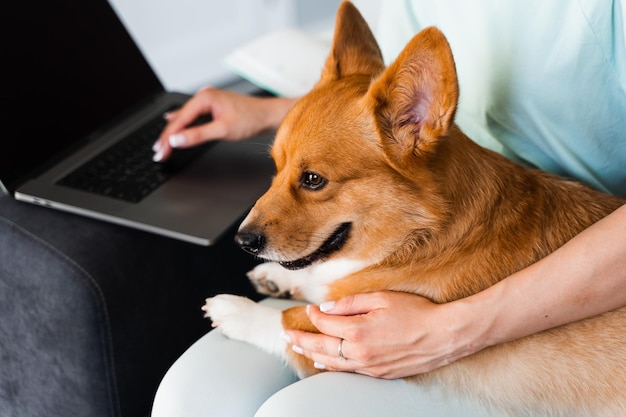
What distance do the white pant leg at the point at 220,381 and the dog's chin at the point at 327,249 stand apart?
6.7 inches

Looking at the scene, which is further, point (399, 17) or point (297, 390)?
point (399, 17)

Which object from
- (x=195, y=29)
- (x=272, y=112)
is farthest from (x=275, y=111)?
(x=195, y=29)

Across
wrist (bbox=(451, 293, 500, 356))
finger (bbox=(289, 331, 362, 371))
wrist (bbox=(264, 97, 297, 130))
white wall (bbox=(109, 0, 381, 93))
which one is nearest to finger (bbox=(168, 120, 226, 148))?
wrist (bbox=(264, 97, 297, 130))

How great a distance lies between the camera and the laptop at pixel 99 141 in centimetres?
143

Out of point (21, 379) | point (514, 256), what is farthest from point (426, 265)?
point (21, 379)

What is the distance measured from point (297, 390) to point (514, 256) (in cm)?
42

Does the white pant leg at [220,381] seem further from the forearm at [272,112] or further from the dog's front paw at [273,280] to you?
the forearm at [272,112]

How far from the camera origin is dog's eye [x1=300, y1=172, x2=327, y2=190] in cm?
119

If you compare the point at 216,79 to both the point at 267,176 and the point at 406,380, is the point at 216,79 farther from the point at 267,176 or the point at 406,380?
the point at 406,380

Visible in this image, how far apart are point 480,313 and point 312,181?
0.35 metres

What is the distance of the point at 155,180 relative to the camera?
1547mm

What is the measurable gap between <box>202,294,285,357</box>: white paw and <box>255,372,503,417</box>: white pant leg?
0.12 meters

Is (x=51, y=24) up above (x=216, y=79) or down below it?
above

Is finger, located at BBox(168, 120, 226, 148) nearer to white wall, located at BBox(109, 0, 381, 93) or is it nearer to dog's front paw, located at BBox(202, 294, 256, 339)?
dog's front paw, located at BBox(202, 294, 256, 339)
